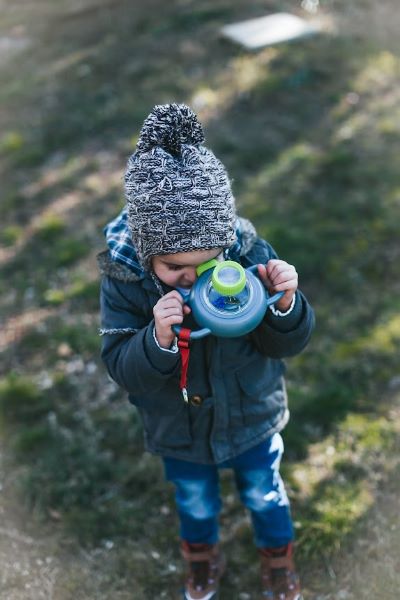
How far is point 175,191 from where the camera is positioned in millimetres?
2184

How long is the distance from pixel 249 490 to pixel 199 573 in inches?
20.3

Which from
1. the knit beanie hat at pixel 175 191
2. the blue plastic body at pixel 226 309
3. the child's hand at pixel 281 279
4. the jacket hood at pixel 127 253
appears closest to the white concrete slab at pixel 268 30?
the jacket hood at pixel 127 253

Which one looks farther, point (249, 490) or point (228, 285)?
point (249, 490)

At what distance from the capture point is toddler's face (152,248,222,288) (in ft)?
7.41

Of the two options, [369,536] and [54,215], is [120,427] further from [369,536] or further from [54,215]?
[54,215]

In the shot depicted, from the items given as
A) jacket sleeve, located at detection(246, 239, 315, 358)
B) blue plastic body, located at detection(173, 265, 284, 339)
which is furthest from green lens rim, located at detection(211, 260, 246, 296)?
jacket sleeve, located at detection(246, 239, 315, 358)

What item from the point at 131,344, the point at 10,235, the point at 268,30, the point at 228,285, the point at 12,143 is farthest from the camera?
the point at 268,30

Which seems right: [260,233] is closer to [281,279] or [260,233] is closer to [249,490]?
[249,490]

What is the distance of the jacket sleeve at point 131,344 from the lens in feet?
7.48

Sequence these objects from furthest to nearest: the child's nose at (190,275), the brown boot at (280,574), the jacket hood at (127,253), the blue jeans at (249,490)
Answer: the brown boot at (280,574) < the blue jeans at (249,490) < the jacket hood at (127,253) < the child's nose at (190,275)

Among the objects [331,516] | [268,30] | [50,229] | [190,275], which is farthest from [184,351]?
[268,30]

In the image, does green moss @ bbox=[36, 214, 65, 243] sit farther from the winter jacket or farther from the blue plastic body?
the blue plastic body

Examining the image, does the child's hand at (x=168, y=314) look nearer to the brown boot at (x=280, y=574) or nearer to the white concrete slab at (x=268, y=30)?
the brown boot at (x=280, y=574)

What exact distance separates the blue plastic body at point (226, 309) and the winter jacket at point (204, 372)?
7.5 inches
